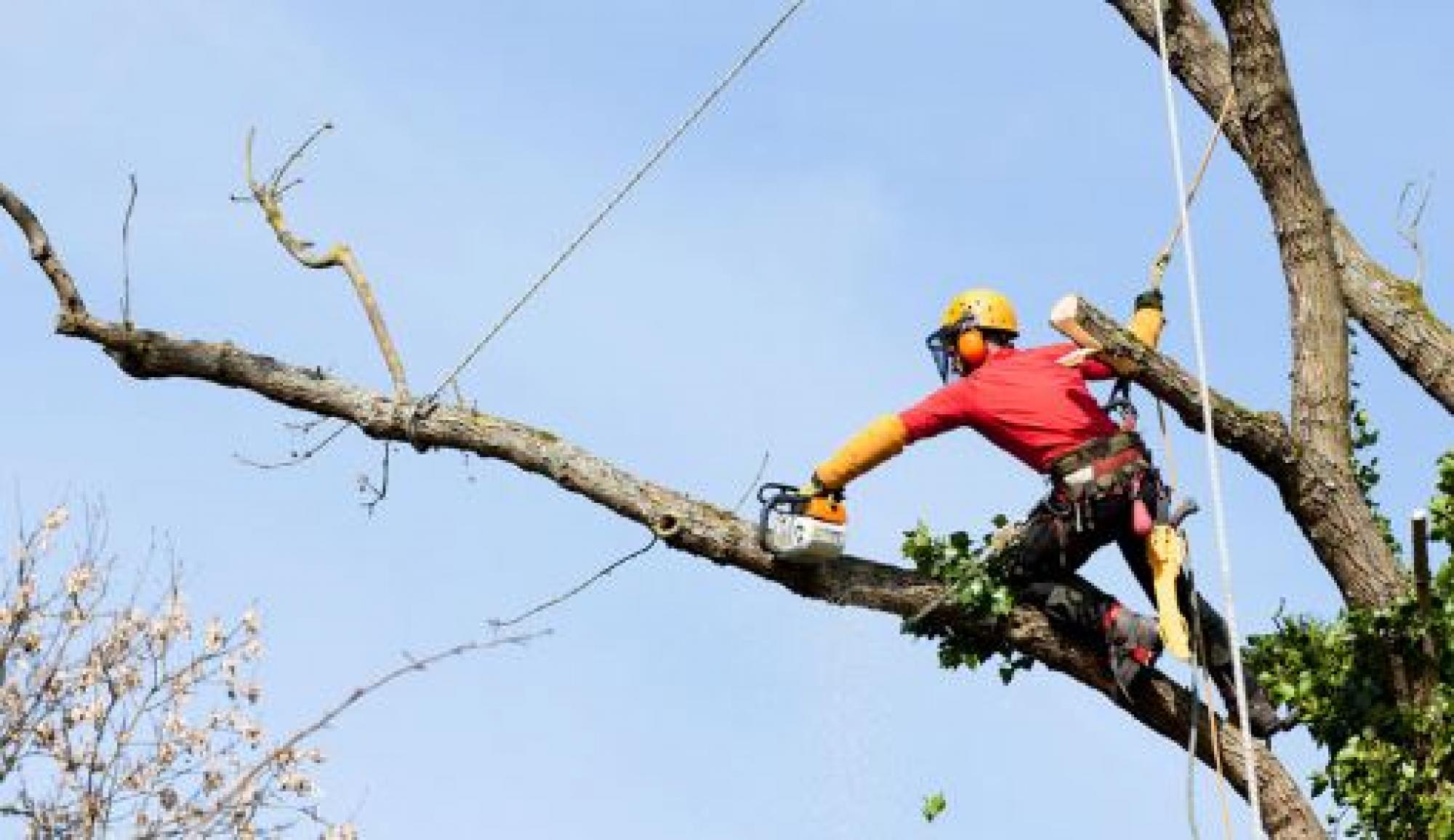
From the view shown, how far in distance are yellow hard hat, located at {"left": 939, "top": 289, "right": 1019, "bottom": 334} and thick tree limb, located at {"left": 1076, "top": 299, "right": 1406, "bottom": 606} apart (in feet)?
2.41

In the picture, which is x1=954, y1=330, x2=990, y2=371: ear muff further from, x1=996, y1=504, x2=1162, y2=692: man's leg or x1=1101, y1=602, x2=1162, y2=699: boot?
x1=1101, y1=602, x2=1162, y2=699: boot

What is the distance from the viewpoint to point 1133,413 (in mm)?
8633

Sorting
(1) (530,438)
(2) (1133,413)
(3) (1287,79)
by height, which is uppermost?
(3) (1287,79)

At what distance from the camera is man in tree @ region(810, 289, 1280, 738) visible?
8.41 meters

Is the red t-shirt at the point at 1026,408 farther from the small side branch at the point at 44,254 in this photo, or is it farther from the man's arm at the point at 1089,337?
the small side branch at the point at 44,254

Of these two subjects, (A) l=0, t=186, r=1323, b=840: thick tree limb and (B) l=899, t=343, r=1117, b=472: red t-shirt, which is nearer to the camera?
(B) l=899, t=343, r=1117, b=472: red t-shirt

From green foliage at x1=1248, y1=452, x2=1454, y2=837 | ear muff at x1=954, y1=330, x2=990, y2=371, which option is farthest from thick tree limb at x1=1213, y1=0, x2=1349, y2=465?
ear muff at x1=954, y1=330, x2=990, y2=371

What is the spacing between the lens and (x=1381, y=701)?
9.01 meters

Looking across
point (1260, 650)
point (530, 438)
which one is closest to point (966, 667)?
point (1260, 650)

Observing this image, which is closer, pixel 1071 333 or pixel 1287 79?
pixel 1071 333

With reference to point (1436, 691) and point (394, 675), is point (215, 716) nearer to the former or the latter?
point (1436, 691)

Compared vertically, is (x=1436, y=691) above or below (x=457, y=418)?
below

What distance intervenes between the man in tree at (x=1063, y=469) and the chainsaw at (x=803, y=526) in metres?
0.06

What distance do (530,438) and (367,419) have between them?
67 centimetres
